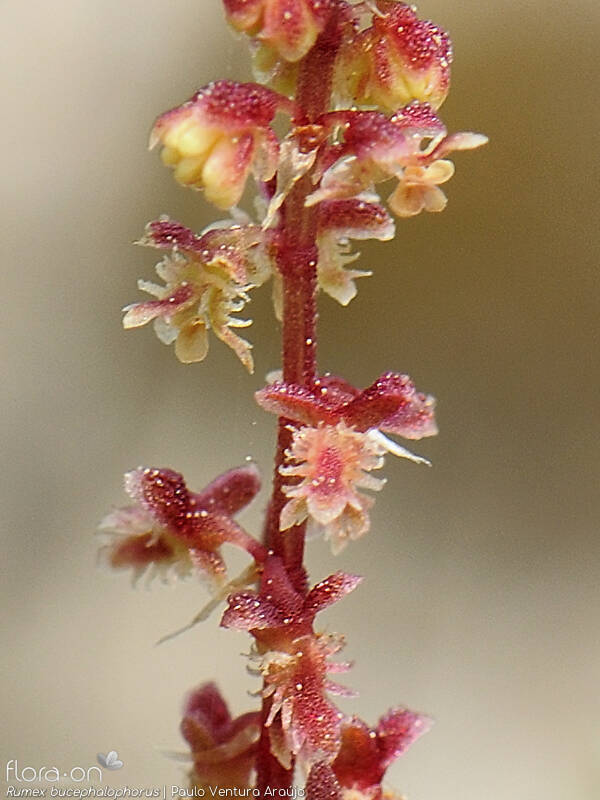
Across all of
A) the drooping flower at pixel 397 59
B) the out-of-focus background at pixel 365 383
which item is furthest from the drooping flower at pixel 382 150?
the out-of-focus background at pixel 365 383

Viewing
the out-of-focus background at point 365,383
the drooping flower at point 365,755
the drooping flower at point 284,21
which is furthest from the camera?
the out-of-focus background at point 365,383

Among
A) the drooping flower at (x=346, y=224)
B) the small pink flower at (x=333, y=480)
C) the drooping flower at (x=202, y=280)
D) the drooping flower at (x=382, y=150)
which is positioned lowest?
the small pink flower at (x=333, y=480)

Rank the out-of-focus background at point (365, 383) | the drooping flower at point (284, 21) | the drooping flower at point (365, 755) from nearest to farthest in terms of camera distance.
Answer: the drooping flower at point (284, 21), the drooping flower at point (365, 755), the out-of-focus background at point (365, 383)

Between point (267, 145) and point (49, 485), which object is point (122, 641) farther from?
point (267, 145)

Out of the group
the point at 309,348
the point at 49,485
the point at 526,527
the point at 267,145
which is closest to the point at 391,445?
the point at 309,348

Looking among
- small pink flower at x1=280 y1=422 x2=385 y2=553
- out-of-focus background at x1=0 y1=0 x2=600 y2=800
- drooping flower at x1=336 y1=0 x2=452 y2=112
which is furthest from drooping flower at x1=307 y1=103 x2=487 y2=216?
out-of-focus background at x1=0 y1=0 x2=600 y2=800

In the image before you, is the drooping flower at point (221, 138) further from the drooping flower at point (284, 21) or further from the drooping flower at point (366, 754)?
the drooping flower at point (366, 754)
